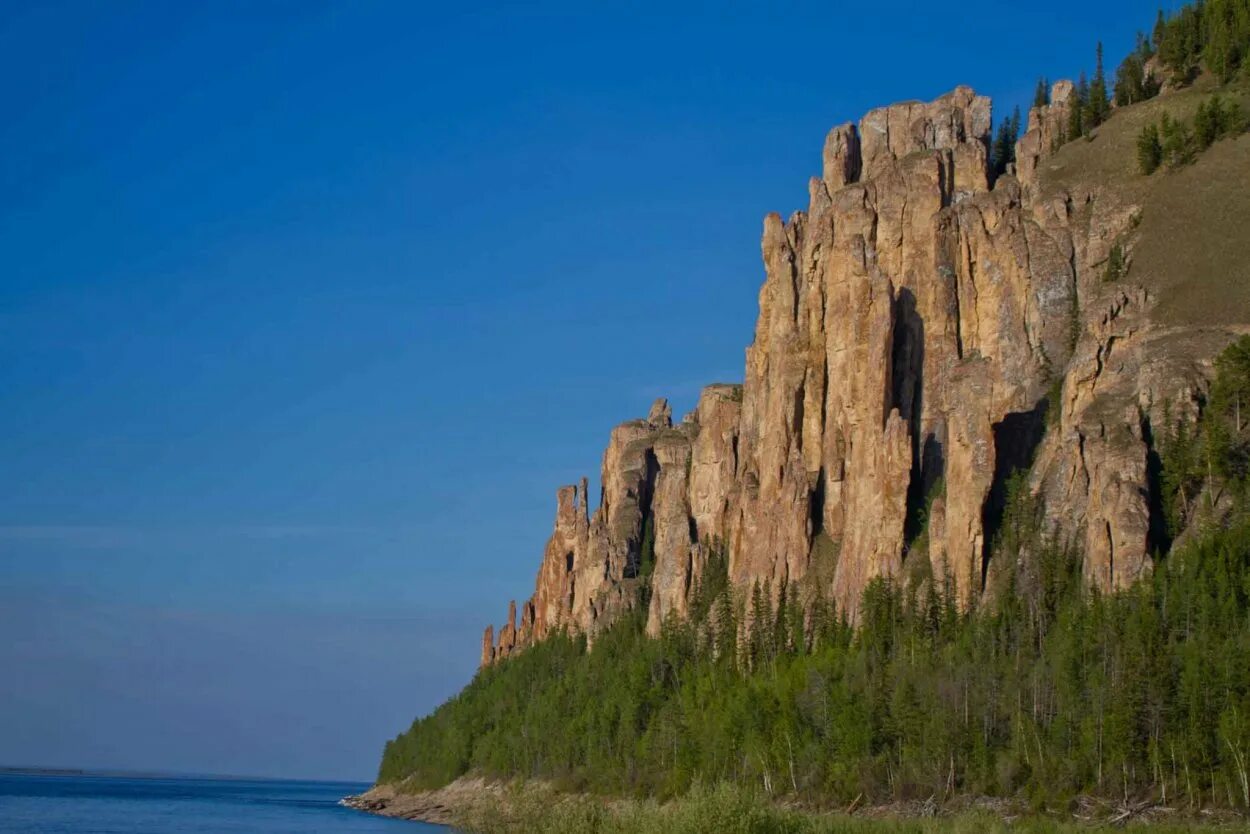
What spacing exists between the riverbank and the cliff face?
25.4m

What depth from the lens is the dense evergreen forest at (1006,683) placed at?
9350cm

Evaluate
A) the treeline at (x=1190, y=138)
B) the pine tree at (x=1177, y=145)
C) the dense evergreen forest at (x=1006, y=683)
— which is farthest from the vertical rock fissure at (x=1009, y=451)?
the pine tree at (x=1177, y=145)

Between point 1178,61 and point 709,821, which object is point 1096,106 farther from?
point 709,821

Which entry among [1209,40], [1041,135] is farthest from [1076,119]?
[1209,40]

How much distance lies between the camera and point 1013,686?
10612 centimetres

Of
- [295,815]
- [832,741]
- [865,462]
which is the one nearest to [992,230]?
[865,462]

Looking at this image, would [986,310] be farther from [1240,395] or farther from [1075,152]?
[1240,395]

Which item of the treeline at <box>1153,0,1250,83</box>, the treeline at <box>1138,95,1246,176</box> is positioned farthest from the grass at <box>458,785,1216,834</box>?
the treeline at <box>1153,0,1250,83</box>

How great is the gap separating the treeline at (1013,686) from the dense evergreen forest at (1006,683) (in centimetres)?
16

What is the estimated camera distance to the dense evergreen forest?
93500 millimetres

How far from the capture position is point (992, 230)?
15725cm

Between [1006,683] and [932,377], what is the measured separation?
183 ft

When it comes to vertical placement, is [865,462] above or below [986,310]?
below

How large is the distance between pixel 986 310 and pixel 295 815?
110m
